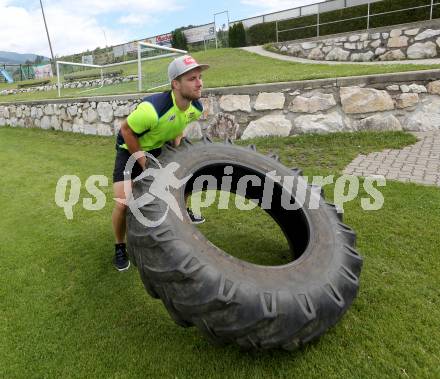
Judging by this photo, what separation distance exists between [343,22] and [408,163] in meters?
13.2

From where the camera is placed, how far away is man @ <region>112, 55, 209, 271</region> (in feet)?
9.78

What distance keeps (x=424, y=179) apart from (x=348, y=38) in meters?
11.7

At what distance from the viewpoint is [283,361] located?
232 cm

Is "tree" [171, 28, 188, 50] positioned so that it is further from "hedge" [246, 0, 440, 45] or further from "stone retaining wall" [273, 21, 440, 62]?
"stone retaining wall" [273, 21, 440, 62]

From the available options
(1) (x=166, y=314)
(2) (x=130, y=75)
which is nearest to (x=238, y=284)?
(1) (x=166, y=314)

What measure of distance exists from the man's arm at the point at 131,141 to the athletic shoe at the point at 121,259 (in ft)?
2.76

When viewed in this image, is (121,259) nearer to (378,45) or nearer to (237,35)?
(378,45)

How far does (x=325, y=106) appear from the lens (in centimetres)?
676

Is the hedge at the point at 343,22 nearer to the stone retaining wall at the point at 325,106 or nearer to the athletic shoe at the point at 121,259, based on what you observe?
the stone retaining wall at the point at 325,106

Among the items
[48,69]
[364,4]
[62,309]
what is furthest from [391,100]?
[48,69]

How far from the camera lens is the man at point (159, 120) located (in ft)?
9.78

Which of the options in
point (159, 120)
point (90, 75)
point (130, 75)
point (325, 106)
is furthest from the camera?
point (90, 75)

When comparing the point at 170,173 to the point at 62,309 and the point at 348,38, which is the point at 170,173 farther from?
the point at 348,38

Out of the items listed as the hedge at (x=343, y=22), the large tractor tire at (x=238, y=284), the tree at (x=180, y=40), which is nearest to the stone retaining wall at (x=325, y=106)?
the large tractor tire at (x=238, y=284)
